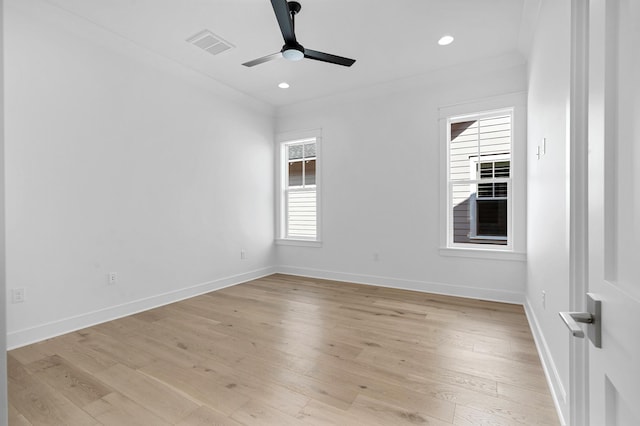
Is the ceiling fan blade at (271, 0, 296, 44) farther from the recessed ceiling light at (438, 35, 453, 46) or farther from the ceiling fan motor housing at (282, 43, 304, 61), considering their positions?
the recessed ceiling light at (438, 35, 453, 46)

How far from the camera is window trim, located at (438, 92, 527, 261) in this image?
3514 mm

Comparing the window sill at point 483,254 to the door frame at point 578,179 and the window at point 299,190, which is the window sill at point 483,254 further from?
the door frame at point 578,179

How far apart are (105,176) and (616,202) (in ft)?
12.3

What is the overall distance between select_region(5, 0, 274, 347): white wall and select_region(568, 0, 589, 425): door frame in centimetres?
373

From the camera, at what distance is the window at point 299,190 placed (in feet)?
16.9

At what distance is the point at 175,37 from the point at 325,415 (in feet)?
11.9

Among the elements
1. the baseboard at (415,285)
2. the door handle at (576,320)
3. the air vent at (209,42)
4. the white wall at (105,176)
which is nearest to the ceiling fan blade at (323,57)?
the air vent at (209,42)

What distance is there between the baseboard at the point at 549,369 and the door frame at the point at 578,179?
409 millimetres

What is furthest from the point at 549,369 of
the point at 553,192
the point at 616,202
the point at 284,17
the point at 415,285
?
the point at 284,17

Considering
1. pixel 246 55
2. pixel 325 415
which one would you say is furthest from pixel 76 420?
pixel 246 55

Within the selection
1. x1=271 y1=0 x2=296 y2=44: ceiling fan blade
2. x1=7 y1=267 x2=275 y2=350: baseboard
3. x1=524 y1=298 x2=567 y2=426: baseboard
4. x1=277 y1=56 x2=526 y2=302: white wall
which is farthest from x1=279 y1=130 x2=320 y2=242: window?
x1=524 y1=298 x2=567 y2=426: baseboard

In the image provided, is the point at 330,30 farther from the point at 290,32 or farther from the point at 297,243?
the point at 297,243

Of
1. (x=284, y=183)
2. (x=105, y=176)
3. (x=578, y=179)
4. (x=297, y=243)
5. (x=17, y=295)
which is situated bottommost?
(x=17, y=295)

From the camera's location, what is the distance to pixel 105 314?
3074 mm
